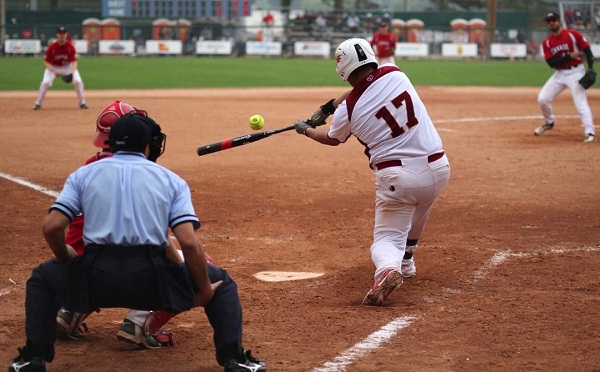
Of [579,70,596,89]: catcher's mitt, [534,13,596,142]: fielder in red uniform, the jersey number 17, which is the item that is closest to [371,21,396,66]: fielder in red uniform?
[534,13,596,142]: fielder in red uniform

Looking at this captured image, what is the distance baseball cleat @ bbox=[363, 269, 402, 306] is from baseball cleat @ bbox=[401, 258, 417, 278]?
31.5 inches

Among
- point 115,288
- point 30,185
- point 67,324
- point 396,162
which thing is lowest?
point 30,185

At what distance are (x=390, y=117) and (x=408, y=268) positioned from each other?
138cm

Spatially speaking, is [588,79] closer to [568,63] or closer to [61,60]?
[568,63]

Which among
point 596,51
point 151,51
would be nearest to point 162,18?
point 151,51

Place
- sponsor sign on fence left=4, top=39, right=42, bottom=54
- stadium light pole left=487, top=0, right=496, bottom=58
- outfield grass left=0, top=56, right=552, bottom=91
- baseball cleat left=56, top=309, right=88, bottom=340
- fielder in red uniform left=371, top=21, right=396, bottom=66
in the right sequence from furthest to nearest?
stadium light pole left=487, top=0, right=496, bottom=58 → sponsor sign on fence left=4, top=39, right=42, bottom=54 → outfield grass left=0, top=56, right=552, bottom=91 → fielder in red uniform left=371, top=21, right=396, bottom=66 → baseball cleat left=56, top=309, right=88, bottom=340

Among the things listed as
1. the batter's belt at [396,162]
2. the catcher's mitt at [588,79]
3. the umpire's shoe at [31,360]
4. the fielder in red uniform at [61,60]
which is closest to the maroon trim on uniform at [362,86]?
the batter's belt at [396,162]

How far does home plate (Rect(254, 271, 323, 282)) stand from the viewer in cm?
715

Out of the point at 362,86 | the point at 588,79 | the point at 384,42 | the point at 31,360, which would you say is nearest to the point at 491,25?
the point at 384,42

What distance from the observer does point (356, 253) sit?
807cm

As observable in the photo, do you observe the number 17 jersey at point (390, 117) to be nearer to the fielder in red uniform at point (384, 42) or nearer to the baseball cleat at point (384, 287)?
the baseball cleat at point (384, 287)

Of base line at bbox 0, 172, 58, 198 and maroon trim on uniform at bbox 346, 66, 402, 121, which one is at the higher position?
maroon trim on uniform at bbox 346, 66, 402, 121

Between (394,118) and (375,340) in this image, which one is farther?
(394,118)

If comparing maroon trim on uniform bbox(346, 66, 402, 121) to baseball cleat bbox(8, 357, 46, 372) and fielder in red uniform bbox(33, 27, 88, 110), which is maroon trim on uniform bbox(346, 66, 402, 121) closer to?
baseball cleat bbox(8, 357, 46, 372)
